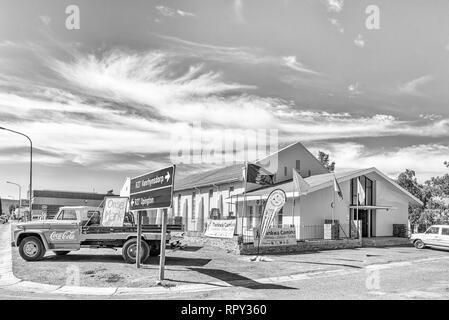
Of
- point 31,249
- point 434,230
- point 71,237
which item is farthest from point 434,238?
point 31,249

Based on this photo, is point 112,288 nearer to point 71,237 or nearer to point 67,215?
point 71,237

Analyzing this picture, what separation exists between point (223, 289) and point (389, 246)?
1761 centimetres

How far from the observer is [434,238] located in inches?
944

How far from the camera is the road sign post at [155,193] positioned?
12172 mm

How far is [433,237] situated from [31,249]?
68.3 feet

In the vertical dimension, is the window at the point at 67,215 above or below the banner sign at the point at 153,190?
below

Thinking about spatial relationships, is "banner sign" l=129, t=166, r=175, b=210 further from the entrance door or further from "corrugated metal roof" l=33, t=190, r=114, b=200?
"corrugated metal roof" l=33, t=190, r=114, b=200

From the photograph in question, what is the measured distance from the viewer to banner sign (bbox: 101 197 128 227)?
16.8 metres

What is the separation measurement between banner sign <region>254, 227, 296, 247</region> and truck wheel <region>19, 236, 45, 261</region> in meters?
A: 9.20

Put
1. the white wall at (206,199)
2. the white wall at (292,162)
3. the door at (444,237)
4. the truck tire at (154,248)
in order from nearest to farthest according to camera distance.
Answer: the truck tire at (154,248), the door at (444,237), the white wall at (292,162), the white wall at (206,199)

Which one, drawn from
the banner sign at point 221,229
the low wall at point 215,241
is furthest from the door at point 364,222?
the low wall at point 215,241

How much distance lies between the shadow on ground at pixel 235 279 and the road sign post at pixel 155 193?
1.98m

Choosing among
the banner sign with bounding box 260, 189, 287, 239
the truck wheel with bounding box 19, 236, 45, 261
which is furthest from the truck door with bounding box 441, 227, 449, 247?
the truck wheel with bounding box 19, 236, 45, 261

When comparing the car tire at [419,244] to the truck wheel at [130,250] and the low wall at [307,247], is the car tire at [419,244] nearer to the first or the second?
the low wall at [307,247]
